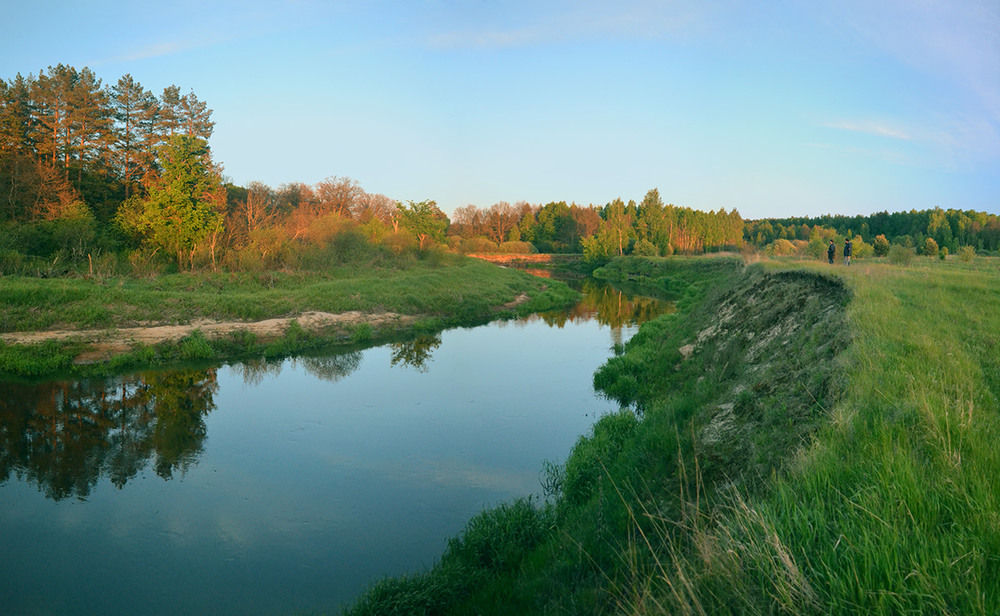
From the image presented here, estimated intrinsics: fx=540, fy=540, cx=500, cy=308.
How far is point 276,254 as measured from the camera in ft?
108

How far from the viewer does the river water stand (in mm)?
6855

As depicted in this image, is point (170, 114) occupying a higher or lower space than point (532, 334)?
higher

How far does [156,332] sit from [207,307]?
2.68m

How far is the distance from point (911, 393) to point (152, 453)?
40.4 feet

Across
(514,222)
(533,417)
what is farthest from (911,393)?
(514,222)

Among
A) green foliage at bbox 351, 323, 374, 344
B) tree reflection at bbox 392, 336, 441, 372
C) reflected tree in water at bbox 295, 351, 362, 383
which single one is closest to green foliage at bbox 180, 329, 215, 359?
reflected tree in water at bbox 295, 351, 362, 383

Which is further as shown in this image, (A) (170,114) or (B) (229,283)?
(A) (170,114)

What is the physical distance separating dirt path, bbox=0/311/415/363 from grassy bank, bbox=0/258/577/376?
304 millimetres

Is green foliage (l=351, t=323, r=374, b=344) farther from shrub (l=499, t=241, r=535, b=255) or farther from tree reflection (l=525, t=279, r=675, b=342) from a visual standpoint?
shrub (l=499, t=241, r=535, b=255)

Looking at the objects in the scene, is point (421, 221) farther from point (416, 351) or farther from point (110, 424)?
point (110, 424)

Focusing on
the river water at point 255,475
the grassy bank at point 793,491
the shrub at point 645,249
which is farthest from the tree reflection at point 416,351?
the shrub at point 645,249

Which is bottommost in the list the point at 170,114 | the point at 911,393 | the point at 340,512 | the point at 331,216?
the point at 340,512

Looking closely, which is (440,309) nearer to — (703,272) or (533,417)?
(533,417)

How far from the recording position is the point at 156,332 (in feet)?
61.6
